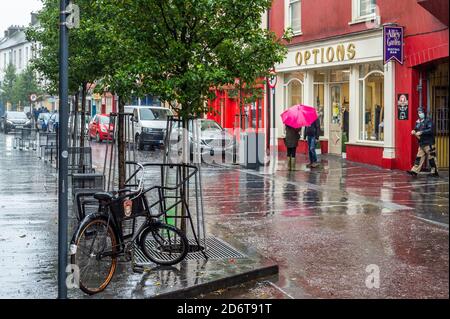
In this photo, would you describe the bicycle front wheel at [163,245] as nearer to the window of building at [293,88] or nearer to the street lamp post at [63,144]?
the street lamp post at [63,144]

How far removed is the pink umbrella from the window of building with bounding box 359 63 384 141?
2030 mm

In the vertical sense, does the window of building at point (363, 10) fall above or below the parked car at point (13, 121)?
above

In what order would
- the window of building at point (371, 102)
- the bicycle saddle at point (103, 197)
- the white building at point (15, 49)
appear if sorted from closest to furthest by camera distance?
the bicycle saddle at point (103, 197) → the window of building at point (371, 102) → the white building at point (15, 49)

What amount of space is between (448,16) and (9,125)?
52124 millimetres

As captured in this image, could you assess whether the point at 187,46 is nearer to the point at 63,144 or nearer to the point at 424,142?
the point at 63,144

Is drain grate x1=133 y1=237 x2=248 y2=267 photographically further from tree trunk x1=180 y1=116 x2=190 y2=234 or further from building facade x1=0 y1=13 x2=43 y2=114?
building facade x1=0 y1=13 x2=43 y2=114

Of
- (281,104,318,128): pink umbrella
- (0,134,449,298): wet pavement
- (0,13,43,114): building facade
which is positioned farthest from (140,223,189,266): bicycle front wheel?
(0,13,43,114): building facade

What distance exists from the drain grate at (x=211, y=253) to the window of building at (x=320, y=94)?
18.0 m

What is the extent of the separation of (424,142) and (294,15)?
10.7 metres

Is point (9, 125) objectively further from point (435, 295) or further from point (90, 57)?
point (435, 295)

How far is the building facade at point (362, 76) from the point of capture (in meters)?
20.2

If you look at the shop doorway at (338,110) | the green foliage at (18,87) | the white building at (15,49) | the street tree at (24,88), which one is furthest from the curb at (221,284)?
the white building at (15,49)

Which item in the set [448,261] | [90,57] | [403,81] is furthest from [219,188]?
[448,261]
